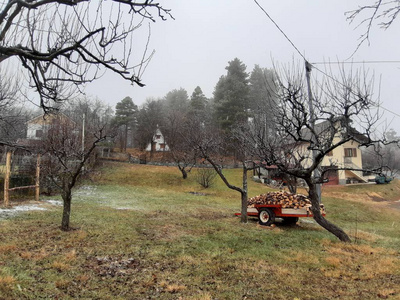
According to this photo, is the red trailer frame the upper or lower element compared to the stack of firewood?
lower

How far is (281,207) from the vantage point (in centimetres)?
859

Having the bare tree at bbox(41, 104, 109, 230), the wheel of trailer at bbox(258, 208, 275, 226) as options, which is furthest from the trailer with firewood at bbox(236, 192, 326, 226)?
the bare tree at bbox(41, 104, 109, 230)

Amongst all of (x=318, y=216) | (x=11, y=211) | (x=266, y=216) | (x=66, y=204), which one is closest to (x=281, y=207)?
(x=266, y=216)

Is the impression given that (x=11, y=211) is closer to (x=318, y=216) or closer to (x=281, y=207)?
(x=281, y=207)

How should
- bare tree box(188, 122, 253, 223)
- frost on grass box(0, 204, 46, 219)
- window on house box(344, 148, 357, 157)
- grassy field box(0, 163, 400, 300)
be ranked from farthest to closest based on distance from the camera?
window on house box(344, 148, 357, 157), bare tree box(188, 122, 253, 223), frost on grass box(0, 204, 46, 219), grassy field box(0, 163, 400, 300)

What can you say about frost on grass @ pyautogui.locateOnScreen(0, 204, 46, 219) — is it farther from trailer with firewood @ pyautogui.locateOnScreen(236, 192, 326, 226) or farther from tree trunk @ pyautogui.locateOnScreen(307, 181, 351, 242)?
tree trunk @ pyautogui.locateOnScreen(307, 181, 351, 242)

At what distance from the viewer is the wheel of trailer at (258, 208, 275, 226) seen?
29.1 ft

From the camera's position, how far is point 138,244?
620 cm

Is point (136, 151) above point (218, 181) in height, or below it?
above

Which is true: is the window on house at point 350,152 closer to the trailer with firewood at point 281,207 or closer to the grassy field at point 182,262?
the trailer with firewood at point 281,207

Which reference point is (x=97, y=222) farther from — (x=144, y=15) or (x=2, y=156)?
(x=2, y=156)

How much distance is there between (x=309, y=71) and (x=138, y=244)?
8088 mm

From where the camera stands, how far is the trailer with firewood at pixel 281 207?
8.31m

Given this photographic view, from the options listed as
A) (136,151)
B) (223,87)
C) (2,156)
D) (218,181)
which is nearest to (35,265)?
(2,156)
